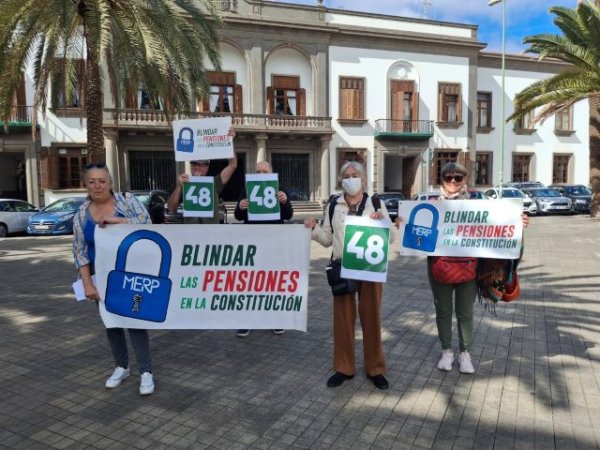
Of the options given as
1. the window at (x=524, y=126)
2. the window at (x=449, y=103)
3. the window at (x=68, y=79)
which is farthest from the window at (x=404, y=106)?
the window at (x=68, y=79)

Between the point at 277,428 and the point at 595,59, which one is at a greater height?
the point at 595,59

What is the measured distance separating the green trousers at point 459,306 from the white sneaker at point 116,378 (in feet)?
9.35

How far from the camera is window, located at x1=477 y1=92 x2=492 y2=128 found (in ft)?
103

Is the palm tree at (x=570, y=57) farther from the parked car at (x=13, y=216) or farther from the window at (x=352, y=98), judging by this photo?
the parked car at (x=13, y=216)

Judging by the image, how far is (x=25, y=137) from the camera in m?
23.4

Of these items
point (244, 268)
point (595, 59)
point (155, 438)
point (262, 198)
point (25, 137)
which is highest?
point (595, 59)

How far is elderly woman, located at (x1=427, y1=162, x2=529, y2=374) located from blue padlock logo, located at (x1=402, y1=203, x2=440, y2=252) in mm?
147

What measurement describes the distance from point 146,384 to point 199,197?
2038 mm

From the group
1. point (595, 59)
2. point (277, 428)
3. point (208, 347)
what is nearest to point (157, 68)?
point (208, 347)

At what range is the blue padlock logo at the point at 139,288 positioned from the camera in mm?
3910

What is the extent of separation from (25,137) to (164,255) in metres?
23.6

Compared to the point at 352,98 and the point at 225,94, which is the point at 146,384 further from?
the point at 352,98

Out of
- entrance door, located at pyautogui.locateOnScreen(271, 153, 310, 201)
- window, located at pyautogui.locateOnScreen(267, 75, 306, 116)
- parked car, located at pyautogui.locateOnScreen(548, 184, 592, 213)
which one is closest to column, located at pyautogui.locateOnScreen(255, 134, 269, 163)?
entrance door, located at pyautogui.locateOnScreen(271, 153, 310, 201)

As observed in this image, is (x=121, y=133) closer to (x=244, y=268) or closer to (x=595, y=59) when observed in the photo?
(x=595, y=59)
